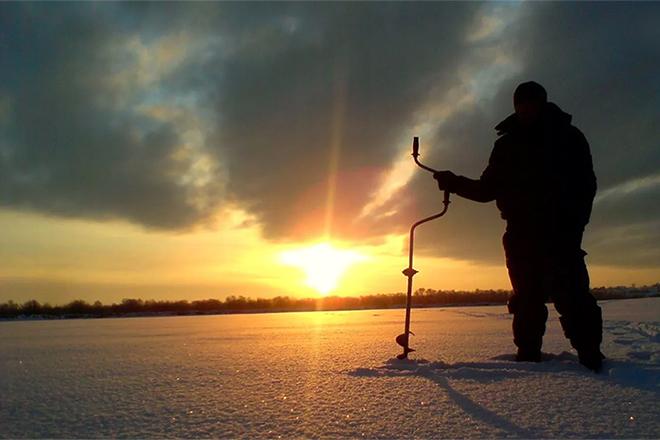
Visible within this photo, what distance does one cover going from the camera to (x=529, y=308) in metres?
3.03

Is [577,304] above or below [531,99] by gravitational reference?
below

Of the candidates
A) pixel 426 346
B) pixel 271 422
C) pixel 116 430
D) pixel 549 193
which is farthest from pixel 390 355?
pixel 116 430

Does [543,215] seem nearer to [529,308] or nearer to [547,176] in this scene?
[547,176]

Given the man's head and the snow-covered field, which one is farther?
the man's head

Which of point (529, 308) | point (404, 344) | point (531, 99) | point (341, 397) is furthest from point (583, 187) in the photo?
point (341, 397)

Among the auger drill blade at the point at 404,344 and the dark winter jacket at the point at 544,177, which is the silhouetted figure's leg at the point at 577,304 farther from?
the auger drill blade at the point at 404,344

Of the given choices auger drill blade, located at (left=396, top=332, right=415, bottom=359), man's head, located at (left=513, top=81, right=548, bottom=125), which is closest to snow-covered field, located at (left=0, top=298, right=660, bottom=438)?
auger drill blade, located at (left=396, top=332, right=415, bottom=359)

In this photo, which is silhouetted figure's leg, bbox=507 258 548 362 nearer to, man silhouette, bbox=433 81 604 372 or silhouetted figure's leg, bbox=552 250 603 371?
man silhouette, bbox=433 81 604 372

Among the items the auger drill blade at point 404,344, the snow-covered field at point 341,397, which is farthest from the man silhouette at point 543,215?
the auger drill blade at point 404,344

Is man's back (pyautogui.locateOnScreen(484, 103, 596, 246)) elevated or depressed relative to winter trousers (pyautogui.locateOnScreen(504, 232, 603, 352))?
elevated

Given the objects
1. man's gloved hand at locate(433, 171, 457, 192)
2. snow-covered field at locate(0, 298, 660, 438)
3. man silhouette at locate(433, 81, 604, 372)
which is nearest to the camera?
snow-covered field at locate(0, 298, 660, 438)

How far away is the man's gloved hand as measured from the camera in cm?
325

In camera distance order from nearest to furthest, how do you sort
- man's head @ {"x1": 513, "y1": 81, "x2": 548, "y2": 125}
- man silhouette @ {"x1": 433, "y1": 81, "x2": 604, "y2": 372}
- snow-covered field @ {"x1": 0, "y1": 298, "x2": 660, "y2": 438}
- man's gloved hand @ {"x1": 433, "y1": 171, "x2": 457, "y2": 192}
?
snow-covered field @ {"x1": 0, "y1": 298, "x2": 660, "y2": 438} < man silhouette @ {"x1": 433, "y1": 81, "x2": 604, "y2": 372} < man's head @ {"x1": 513, "y1": 81, "x2": 548, "y2": 125} < man's gloved hand @ {"x1": 433, "y1": 171, "x2": 457, "y2": 192}

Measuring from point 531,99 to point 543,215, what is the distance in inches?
27.8
